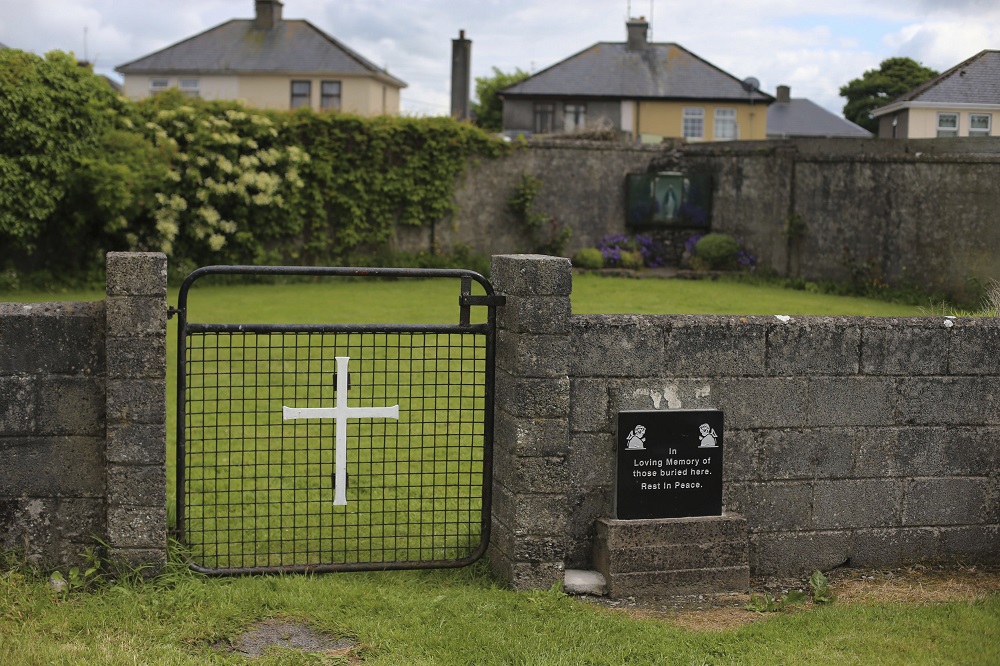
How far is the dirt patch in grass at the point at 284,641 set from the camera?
451 centimetres

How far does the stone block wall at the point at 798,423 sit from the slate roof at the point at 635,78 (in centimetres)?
3419

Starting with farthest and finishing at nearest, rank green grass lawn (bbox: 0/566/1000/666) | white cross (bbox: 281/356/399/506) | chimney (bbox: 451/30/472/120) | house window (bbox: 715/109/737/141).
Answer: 1. house window (bbox: 715/109/737/141)
2. chimney (bbox: 451/30/472/120)
3. white cross (bbox: 281/356/399/506)
4. green grass lawn (bbox: 0/566/1000/666)

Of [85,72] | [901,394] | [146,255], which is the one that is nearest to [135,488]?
[146,255]

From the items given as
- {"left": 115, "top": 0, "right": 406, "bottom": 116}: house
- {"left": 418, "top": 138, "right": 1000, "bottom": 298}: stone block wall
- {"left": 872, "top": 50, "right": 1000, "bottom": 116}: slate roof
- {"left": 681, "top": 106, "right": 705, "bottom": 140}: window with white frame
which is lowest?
{"left": 418, "top": 138, "right": 1000, "bottom": 298}: stone block wall

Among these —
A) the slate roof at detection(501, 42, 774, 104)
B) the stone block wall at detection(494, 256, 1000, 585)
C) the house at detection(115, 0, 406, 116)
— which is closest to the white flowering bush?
the stone block wall at detection(494, 256, 1000, 585)

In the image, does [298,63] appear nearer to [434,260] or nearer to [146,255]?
[434,260]

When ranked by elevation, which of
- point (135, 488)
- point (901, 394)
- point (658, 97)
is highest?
point (658, 97)

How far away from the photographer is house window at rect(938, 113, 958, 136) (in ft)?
60.7

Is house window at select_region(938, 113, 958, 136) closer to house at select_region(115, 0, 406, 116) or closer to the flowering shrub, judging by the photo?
the flowering shrub

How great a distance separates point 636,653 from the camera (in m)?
4.63

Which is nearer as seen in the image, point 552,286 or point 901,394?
point 552,286

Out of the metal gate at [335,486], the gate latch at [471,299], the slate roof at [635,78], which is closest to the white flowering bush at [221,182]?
the metal gate at [335,486]

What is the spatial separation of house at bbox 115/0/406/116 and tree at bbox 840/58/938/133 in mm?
23499

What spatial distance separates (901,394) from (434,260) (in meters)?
16.2
